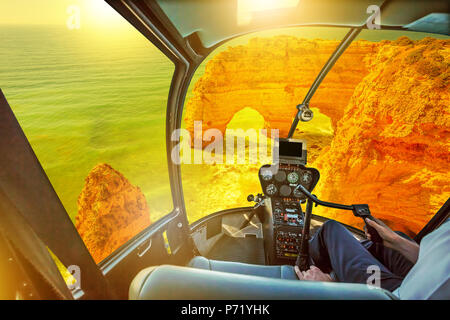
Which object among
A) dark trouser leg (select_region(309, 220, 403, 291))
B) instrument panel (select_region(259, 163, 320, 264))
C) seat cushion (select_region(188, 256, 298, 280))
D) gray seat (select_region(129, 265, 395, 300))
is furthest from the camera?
instrument panel (select_region(259, 163, 320, 264))

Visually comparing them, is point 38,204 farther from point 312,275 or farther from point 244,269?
point 312,275

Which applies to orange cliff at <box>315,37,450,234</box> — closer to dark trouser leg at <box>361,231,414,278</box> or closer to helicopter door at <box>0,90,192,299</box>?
dark trouser leg at <box>361,231,414,278</box>

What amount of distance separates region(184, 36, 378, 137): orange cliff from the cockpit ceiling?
18284mm

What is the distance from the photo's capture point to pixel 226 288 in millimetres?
525

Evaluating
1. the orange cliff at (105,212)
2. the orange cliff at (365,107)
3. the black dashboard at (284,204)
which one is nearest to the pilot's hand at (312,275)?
the black dashboard at (284,204)

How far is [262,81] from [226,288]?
21.8 metres

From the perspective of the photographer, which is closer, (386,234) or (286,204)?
(386,234)

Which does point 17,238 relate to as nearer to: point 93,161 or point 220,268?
point 220,268

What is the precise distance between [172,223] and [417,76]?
57.0ft

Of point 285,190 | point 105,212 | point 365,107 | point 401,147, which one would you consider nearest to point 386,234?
point 285,190

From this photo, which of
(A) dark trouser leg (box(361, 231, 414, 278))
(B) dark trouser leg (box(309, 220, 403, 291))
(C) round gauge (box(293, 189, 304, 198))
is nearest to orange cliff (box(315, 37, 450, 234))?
(C) round gauge (box(293, 189, 304, 198))

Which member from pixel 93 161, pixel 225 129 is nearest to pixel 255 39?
pixel 225 129

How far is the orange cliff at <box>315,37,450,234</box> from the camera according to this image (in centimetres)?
1065
